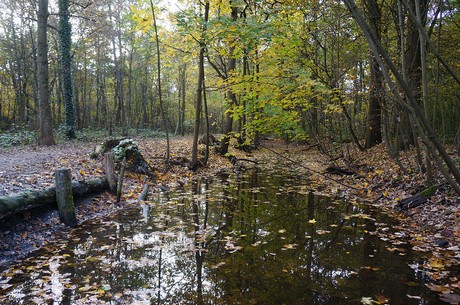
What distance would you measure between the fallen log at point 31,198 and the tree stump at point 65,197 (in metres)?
0.20

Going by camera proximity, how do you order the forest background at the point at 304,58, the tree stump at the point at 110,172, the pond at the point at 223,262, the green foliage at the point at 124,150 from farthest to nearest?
1. the green foliage at the point at 124,150
2. the forest background at the point at 304,58
3. the tree stump at the point at 110,172
4. the pond at the point at 223,262

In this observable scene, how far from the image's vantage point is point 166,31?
11.3m

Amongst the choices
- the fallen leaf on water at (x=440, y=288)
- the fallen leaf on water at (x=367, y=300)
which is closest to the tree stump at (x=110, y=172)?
the fallen leaf on water at (x=367, y=300)

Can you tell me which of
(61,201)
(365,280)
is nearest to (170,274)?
(365,280)

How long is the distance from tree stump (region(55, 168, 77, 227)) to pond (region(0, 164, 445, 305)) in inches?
11.0

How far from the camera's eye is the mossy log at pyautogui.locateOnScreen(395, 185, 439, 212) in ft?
21.5

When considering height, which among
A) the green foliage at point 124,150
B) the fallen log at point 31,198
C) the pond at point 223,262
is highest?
the green foliage at point 124,150

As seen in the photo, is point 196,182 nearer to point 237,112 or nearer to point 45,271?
point 237,112

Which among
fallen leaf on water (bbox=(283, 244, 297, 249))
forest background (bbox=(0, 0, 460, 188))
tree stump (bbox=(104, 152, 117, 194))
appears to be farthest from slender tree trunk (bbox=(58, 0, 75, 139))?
fallen leaf on water (bbox=(283, 244, 297, 249))

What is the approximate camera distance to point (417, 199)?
6688 mm

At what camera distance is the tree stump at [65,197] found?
541 centimetres

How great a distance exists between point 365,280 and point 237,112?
10658 mm

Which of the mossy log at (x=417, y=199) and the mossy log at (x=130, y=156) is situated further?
the mossy log at (x=130, y=156)

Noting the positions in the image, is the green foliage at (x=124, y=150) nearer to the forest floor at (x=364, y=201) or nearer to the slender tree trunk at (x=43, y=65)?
the forest floor at (x=364, y=201)
